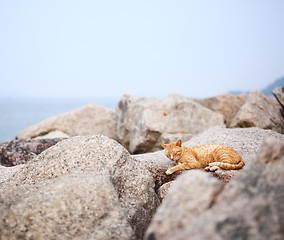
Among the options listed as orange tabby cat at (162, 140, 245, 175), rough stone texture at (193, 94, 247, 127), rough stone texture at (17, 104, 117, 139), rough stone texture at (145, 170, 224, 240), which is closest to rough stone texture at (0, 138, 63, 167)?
rough stone texture at (17, 104, 117, 139)

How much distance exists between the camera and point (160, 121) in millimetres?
8312

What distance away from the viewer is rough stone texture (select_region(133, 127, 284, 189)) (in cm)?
424

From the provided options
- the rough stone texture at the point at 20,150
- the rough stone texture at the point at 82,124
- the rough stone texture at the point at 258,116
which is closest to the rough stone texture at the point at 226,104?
the rough stone texture at the point at 258,116

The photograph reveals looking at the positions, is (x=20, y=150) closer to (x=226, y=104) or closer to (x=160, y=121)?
(x=160, y=121)

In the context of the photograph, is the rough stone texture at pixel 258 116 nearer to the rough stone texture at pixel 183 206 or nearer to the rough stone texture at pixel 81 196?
the rough stone texture at pixel 81 196

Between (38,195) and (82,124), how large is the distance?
787 centimetres

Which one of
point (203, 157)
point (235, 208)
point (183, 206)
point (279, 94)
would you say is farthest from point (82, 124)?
point (235, 208)

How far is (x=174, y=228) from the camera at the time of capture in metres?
1.72

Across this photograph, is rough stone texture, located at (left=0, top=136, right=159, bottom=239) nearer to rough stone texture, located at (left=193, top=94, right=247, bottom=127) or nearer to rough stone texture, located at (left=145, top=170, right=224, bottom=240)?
rough stone texture, located at (left=145, top=170, right=224, bottom=240)

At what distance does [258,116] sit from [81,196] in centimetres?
738

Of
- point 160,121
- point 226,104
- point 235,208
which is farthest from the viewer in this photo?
point 226,104

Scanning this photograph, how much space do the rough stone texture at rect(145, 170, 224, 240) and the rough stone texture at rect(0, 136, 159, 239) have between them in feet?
2.88

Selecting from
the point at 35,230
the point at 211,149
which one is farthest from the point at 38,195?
the point at 211,149

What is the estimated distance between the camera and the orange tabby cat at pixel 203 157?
412cm
